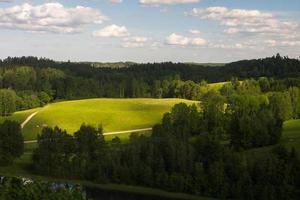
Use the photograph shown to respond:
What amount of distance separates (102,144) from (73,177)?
408 inches

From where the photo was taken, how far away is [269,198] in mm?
82312

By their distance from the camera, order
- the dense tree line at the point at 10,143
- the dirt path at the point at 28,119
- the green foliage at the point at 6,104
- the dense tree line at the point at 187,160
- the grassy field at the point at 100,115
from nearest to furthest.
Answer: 1. the dense tree line at the point at 187,160
2. the dense tree line at the point at 10,143
3. the dirt path at the point at 28,119
4. the grassy field at the point at 100,115
5. the green foliage at the point at 6,104

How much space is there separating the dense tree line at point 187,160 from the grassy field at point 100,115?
33250mm

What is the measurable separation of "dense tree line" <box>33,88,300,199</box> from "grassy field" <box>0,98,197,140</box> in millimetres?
33250

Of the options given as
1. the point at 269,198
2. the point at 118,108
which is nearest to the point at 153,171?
the point at 269,198

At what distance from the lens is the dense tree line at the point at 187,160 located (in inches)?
3324

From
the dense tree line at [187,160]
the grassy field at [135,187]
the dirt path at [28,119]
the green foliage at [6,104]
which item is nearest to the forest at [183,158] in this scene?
the dense tree line at [187,160]

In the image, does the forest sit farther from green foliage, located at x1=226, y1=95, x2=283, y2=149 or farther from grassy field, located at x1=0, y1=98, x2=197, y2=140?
grassy field, located at x1=0, y1=98, x2=197, y2=140

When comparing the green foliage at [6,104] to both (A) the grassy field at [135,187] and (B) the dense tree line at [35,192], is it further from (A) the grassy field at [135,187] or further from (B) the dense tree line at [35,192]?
(B) the dense tree line at [35,192]

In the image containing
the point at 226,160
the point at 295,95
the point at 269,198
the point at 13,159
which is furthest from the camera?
the point at 295,95

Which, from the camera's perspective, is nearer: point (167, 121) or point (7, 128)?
point (7, 128)

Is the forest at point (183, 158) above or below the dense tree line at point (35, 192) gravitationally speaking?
below

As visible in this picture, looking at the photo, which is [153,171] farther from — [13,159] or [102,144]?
[13,159]

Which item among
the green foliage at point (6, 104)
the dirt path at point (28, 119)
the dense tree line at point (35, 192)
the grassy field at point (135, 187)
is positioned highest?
the dense tree line at point (35, 192)
